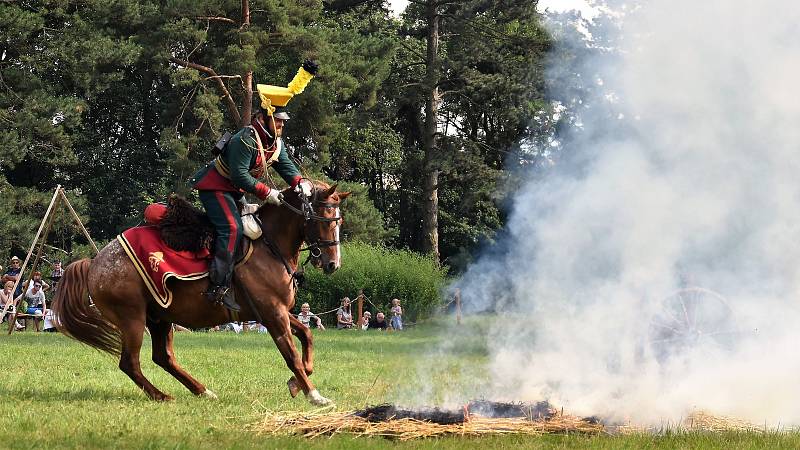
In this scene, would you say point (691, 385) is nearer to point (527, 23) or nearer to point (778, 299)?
point (778, 299)

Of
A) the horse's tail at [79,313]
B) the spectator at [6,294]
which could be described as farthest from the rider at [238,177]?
the spectator at [6,294]

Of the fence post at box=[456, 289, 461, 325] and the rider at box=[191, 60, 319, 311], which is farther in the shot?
the fence post at box=[456, 289, 461, 325]

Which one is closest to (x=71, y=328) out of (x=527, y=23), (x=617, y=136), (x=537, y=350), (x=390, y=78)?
(x=537, y=350)

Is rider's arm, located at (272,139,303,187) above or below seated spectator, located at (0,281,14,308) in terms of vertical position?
above

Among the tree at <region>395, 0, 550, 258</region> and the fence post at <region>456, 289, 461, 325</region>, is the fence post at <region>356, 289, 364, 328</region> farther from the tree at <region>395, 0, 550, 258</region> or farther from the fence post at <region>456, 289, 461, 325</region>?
the fence post at <region>456, 289, 461, 325</region>

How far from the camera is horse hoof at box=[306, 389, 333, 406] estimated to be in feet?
34.9

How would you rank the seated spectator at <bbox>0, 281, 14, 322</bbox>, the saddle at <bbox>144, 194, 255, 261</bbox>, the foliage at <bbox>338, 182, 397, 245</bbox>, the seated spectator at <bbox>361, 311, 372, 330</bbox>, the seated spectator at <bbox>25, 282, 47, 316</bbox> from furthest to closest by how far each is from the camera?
1. the foliage at <bbox>338, 182, 397, 245</bbox>
2. the seated spectator at <bbox>361, 311, 372, 330</bbox>
3. the seated spectator at <bbox>25, 282, 47, 316</bbox>
4. the seated spectator at <bbox>0, 281, 14, 322</bbox>
5. the saddle at <bbox>144, 194, 255, 261</bbox>

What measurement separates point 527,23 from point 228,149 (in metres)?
29.5

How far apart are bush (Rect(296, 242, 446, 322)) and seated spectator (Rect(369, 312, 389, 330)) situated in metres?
2.72

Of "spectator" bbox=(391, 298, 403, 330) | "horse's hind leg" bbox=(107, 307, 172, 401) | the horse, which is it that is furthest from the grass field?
"spectator" bbox=(391, 298, 403, 330)

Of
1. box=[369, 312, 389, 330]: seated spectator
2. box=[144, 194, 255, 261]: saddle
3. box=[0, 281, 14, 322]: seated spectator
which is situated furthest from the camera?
box=[369, 312, 389, 330]: seated spectator

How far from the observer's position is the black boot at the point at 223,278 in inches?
443

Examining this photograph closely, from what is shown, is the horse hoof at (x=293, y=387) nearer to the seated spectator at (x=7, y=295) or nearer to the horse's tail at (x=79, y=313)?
the horse's tail at (x=79, y=313)

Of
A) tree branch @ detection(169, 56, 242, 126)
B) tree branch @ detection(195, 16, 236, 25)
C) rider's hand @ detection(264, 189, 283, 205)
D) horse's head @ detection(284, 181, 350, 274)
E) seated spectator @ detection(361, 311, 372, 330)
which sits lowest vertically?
seated spectator @ detection(361, 311, 372, 330)
